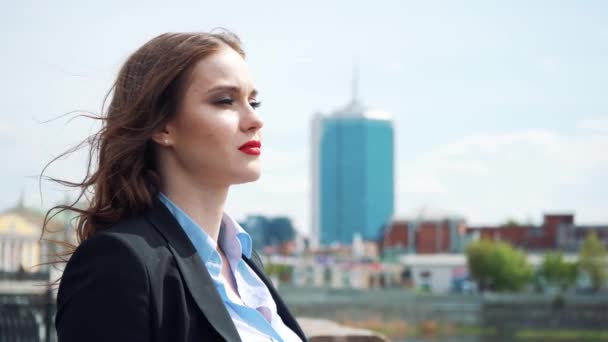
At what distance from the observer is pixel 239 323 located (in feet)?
6.02

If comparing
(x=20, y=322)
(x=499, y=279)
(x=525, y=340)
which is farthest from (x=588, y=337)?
(x=20, y=322)

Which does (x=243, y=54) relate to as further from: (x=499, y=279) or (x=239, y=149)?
(x=499, y=279)

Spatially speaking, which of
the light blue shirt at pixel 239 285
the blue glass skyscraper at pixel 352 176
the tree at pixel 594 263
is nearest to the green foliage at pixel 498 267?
the tree at pixel 594 263

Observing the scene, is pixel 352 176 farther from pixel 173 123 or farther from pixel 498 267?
pixel 173 123

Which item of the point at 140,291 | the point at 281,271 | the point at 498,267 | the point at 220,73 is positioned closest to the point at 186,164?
the point at 220,73

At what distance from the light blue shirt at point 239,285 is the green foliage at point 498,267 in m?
71.5

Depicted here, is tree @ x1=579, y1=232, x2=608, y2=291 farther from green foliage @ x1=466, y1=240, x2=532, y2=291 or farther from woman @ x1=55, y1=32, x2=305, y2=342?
woman @ x1=55, y1=32, x2=305, y2=342

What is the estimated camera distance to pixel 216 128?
6.08 feet

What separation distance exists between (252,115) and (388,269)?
3488 inches

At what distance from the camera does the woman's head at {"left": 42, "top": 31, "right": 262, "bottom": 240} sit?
6.02 ft

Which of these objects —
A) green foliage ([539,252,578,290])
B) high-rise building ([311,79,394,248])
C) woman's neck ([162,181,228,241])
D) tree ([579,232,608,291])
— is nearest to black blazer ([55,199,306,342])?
woman's neck ([162,181,228,241])

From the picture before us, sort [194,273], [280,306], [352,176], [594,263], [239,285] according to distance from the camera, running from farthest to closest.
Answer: [352,176] < [594,263] < [280,306] < [239,285] < [194,273]

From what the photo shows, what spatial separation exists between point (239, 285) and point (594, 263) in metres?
74.4

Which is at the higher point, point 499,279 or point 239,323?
point 239,323
